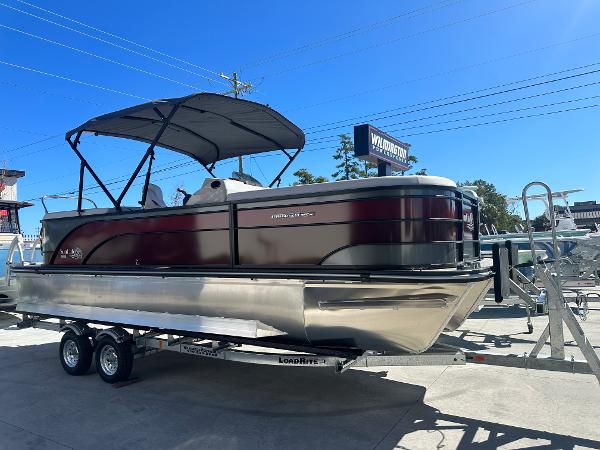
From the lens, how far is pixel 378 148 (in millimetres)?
8375

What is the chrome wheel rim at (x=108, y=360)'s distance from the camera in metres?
5.75

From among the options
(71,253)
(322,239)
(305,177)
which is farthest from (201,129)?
(305,177)

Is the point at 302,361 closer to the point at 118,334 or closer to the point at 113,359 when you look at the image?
the point at 118,334

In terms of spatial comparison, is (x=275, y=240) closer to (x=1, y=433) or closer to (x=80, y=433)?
(x=80, y=433)

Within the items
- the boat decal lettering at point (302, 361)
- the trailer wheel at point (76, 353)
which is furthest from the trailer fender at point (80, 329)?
the boat decal lettering at point (302, 361)

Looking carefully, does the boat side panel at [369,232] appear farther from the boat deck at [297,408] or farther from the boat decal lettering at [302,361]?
the boat deck at [297,408]

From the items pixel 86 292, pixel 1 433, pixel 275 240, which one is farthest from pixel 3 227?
pixel 275 240

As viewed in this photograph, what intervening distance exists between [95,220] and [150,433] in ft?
9.19

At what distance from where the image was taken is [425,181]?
12.7ft

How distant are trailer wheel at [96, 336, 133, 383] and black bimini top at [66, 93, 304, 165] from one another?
8.26 ft

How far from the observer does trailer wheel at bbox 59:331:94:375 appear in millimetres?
6106

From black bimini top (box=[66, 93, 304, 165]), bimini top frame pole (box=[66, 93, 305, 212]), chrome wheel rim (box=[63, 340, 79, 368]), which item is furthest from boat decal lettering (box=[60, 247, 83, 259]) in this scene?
black bimini top (box=[66, 93, 304, 165])

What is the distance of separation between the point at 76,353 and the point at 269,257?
341 centimetres

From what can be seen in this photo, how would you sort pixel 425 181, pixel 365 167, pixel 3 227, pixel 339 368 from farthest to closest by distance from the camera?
pixel 365 167 < pixel 3 227 < pixel 339 368 < pixel 425 181
